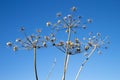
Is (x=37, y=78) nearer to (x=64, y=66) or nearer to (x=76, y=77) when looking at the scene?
(x=64, y=66)

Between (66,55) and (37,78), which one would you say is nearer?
(37,78)

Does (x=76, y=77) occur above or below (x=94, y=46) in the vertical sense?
below

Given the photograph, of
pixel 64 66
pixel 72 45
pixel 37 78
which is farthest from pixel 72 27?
pixel 37 78

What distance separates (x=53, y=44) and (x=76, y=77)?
8.50 feet

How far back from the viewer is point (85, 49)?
1959 cm

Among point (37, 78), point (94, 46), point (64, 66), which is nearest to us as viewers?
point (37, 78)

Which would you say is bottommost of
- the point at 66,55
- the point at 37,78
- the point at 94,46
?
the point at 37,78

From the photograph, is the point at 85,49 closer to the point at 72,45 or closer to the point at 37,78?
the point at 72,45

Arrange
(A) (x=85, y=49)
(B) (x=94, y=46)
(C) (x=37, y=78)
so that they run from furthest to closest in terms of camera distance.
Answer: (B) (x=94, y=46) → (A) (x=85, y=49) → (C) (x=37, y=78)

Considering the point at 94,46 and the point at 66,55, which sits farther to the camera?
the point at 94,46

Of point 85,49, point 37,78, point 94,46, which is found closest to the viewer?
point 37,78

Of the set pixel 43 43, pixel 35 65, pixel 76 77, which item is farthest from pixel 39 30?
pixel 76 77

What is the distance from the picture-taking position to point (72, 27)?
64.6 ft

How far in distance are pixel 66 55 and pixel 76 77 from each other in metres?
1.69
